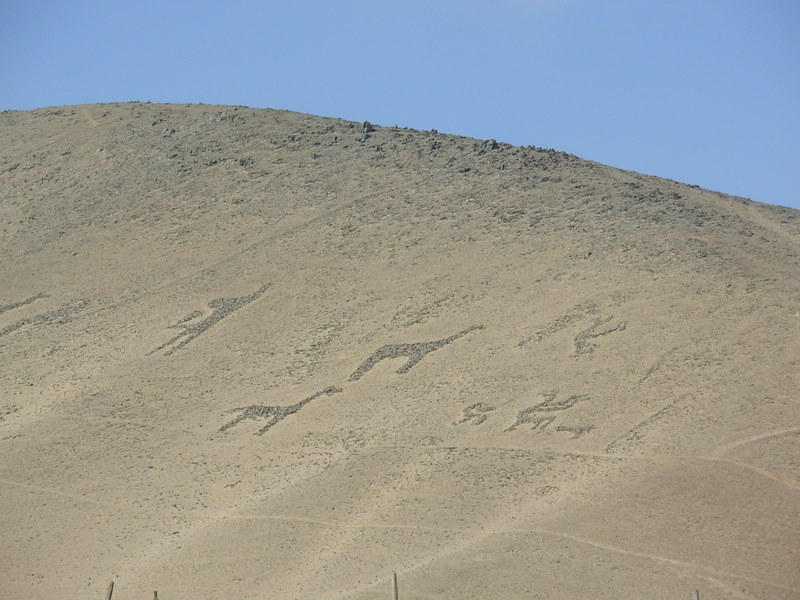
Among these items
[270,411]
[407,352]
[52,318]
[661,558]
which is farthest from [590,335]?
[52,318]

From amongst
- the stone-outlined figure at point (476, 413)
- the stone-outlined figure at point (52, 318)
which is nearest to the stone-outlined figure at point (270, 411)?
the stone-outlined figure at point (476, 413)

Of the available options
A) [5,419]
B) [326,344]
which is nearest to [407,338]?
[326,344]

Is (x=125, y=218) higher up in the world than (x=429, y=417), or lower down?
higher up

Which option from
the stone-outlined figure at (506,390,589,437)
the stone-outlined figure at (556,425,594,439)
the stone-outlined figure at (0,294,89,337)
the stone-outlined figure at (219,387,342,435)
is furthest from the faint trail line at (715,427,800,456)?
the stone-outlined figure at (0,294,89,337)

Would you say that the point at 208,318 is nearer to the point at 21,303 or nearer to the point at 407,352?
the point at 407,352

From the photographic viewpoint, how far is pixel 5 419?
3450cm

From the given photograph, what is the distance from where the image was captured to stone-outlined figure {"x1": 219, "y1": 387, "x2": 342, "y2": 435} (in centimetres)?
3281

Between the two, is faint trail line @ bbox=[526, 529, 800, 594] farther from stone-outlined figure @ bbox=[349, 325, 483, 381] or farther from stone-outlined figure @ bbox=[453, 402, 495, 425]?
stone-outlined figure @ bbox=[349, 325, 483, 381]

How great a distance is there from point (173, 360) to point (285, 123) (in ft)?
54.3

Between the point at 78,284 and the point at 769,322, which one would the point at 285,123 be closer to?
the point at 78,284

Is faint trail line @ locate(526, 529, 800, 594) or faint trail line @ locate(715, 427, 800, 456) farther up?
faint trail line @ locate(715, 427, 800, 456)

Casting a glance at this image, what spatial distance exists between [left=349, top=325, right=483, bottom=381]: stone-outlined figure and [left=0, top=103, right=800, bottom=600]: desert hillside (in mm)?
95

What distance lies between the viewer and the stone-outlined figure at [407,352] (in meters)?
34.1

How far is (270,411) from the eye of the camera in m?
33.1
